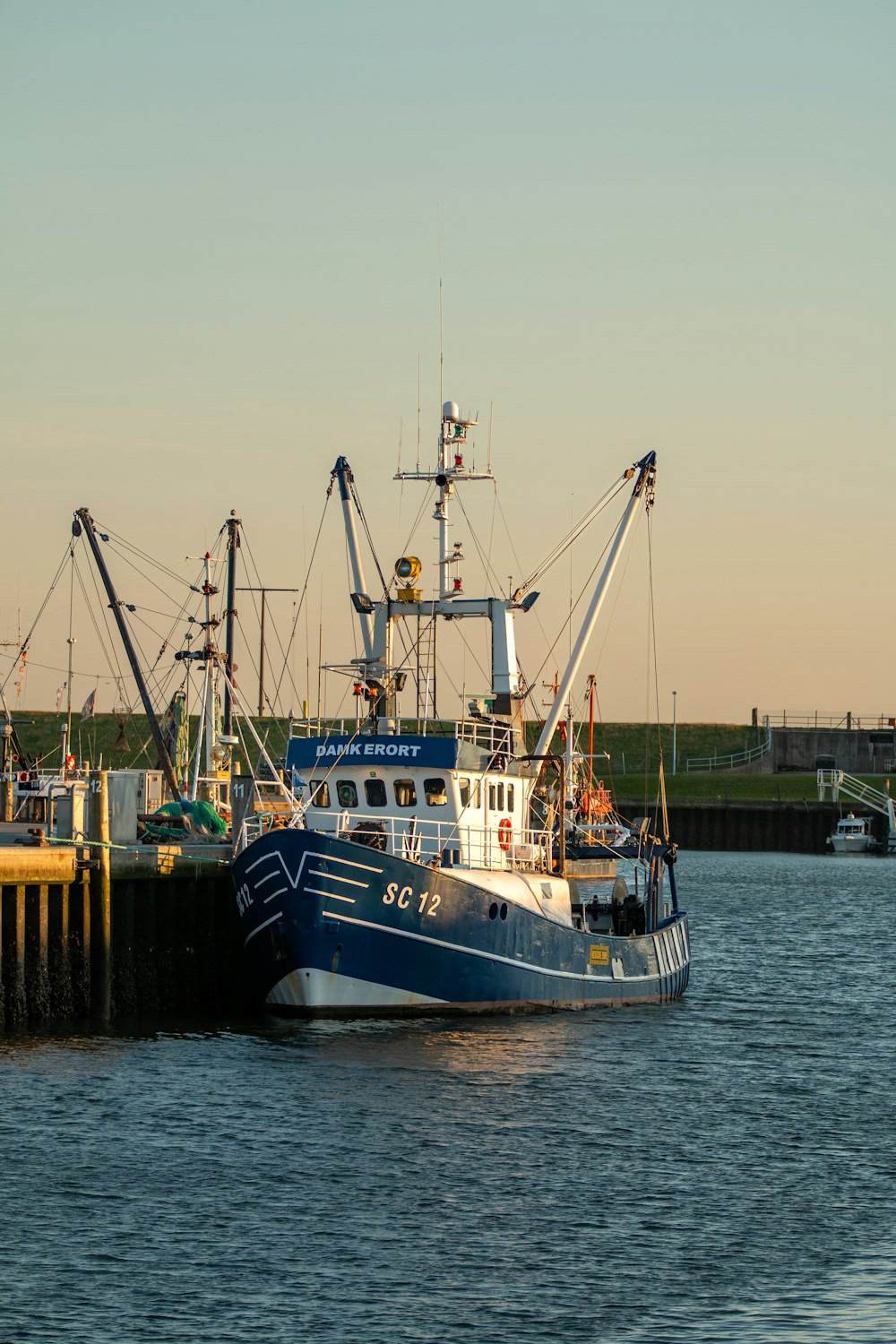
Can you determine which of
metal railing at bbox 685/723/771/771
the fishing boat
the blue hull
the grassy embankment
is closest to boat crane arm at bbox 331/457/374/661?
the fishing boat

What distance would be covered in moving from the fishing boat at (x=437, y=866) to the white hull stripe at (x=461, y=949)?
4 cm

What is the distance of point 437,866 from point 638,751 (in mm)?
110561

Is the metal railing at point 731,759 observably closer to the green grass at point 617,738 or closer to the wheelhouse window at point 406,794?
the green grass at point 617,738

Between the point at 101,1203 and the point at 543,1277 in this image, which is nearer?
the point at 543,1277

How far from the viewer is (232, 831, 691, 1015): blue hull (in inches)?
1237

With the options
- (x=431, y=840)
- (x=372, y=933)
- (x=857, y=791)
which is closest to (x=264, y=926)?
(x=372, y=933)

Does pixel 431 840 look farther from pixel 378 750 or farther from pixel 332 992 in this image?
pixel 332 992

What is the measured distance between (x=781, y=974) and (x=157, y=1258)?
31231 mm

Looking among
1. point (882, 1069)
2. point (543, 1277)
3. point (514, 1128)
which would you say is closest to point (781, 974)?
point (882, 1069)

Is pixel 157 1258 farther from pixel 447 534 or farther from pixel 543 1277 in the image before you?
pixel 447 534

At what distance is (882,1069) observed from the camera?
31.6m

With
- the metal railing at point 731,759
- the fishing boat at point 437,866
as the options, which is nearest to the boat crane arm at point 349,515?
the fishing boat at point 437,866

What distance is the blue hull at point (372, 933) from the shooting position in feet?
103

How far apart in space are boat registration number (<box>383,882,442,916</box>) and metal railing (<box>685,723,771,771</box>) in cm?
10459
